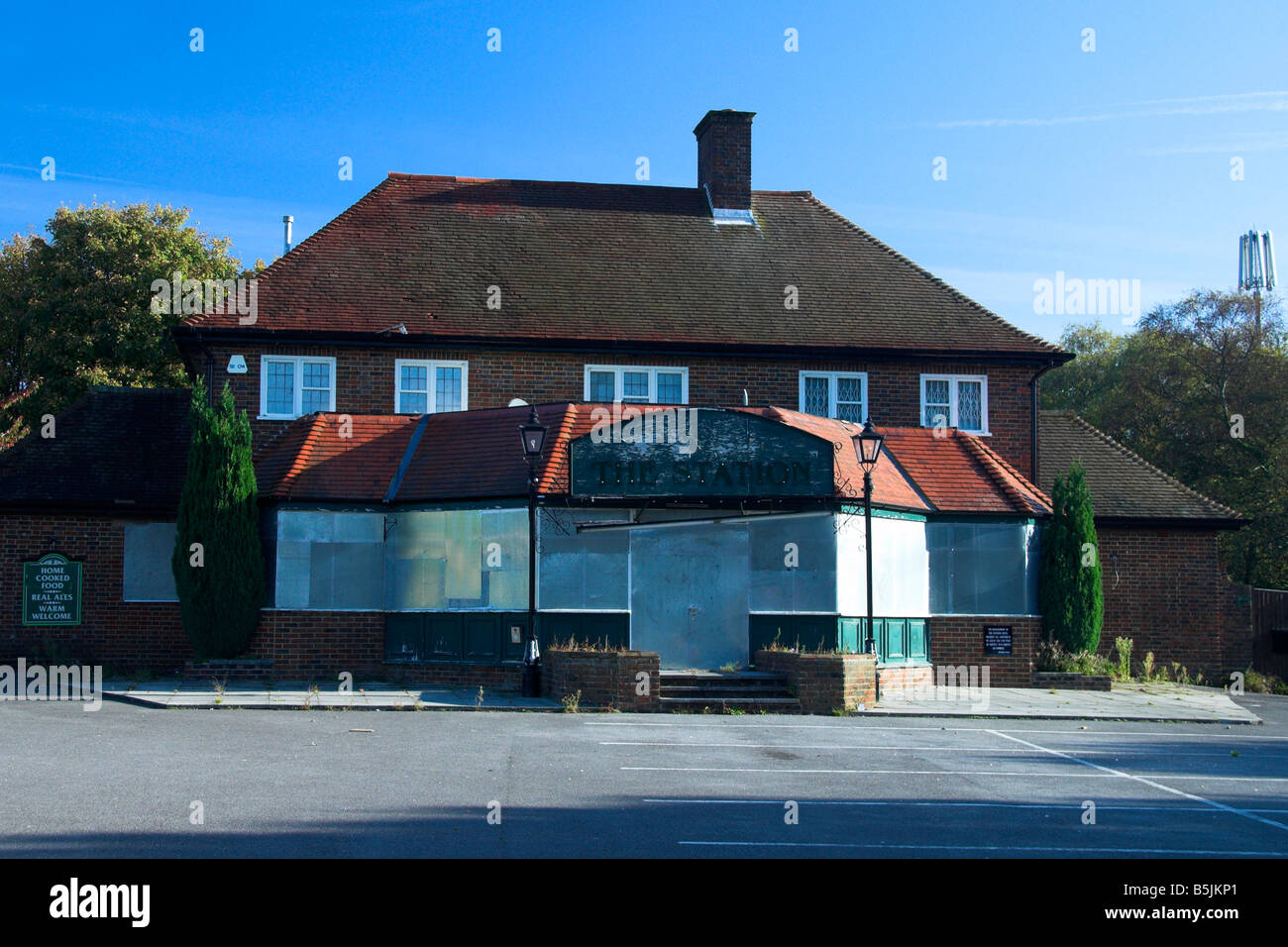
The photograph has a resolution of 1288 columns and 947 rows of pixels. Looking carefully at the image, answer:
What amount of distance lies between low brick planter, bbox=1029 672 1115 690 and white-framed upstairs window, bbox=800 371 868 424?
625cm

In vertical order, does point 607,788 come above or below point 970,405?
below

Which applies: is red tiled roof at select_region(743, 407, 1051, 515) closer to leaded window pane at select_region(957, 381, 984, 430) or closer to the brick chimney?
leaded window pane at select_region(957, 381, 984, 430)

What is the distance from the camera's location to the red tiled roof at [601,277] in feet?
81.8

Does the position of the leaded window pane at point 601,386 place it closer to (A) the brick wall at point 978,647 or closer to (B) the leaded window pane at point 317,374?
(B) the leaded window pane at point 317,374

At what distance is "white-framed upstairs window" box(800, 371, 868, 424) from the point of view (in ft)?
84.2

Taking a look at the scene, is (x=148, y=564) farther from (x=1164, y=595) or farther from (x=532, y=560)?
(x=1164, y=595)

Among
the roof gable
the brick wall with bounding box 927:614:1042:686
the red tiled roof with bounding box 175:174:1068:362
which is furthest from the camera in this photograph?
the roof gable

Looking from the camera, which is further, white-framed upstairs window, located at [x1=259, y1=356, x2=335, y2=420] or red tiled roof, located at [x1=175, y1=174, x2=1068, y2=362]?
red tiled roof, located at [x1=175, y1=174, x2=1068, y2=362]

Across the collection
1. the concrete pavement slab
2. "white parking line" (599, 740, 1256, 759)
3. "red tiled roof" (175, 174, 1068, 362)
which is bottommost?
the concrete pavement slab

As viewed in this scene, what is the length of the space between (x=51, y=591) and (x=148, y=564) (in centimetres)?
177

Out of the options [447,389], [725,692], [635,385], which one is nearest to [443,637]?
[725,692]

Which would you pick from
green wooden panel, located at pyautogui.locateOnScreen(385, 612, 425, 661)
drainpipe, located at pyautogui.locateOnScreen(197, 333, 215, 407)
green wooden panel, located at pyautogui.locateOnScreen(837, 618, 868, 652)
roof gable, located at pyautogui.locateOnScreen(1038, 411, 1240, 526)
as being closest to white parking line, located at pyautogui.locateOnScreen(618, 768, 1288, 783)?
green wooden panel, located at pyautogui.locateOnScreen(837, 618, 868, 652)

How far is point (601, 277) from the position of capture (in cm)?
2666
